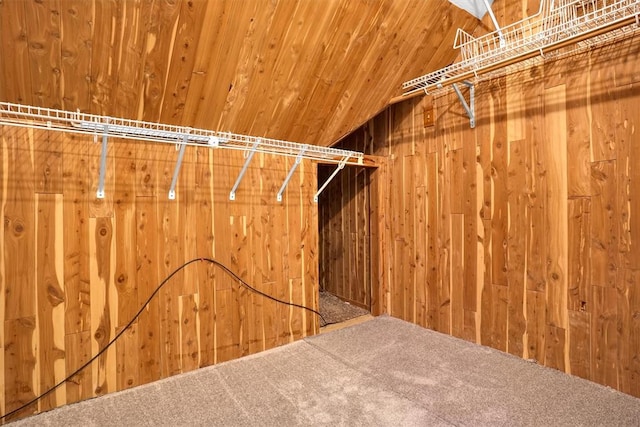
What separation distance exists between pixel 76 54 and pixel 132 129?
1.22 ft

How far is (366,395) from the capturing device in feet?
5.79

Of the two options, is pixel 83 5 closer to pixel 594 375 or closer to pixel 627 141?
pixel 627 141

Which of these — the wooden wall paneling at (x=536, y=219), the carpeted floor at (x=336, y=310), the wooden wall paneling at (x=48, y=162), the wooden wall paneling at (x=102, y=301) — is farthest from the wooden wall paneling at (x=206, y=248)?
the wooden wall paneling at (x=536, y=219)

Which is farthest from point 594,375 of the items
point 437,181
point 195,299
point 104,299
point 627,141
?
point 104,299

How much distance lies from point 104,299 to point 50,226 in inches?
17.7

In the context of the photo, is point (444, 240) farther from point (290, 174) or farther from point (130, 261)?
point (130, 261)

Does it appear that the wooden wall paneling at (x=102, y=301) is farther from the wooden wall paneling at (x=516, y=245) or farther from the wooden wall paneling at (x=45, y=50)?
the wooden wall paneling at (x=516, y=245)

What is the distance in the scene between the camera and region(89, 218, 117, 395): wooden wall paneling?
5.75ft

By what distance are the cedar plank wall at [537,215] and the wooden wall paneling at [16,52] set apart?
8.04 ft

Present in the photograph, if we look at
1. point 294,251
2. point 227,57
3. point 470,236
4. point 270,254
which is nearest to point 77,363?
point 270,254

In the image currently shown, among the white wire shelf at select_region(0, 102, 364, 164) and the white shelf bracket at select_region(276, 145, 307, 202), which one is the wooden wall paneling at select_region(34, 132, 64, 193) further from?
the white shelf bracket at select_region(276, 145, 307, 202)

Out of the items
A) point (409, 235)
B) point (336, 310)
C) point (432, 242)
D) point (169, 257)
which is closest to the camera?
point (169, 257)

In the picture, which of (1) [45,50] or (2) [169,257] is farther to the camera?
(2) [169,257]

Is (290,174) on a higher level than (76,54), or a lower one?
lower
